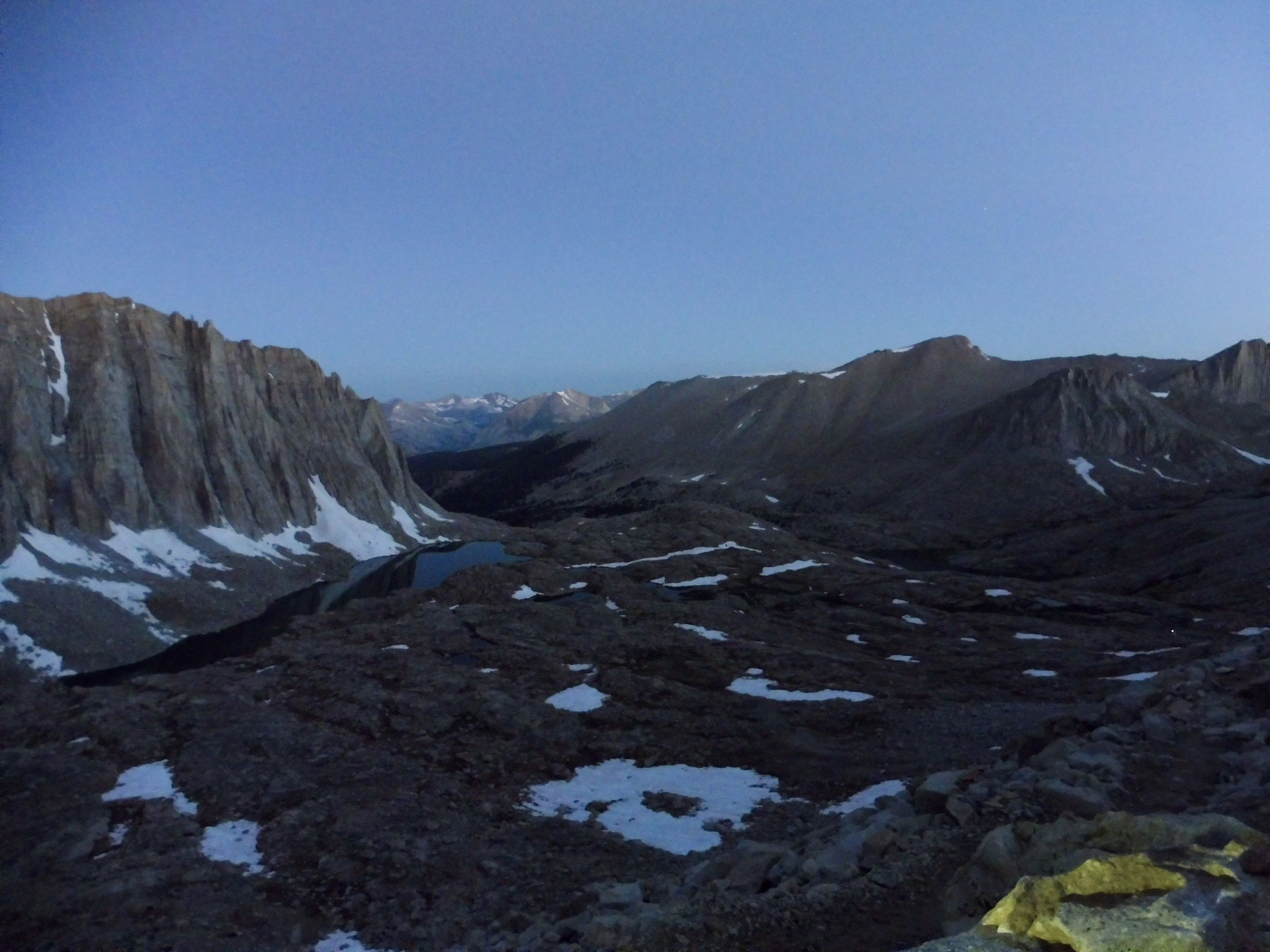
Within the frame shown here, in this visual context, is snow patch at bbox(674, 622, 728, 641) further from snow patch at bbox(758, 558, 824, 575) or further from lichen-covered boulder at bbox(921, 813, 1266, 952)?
lichen-covered boulder at bbox(921, 813, 1266, 952)

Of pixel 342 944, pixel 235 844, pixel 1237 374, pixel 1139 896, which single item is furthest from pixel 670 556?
pixel 1237 374

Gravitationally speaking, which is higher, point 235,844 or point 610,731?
point 235,844

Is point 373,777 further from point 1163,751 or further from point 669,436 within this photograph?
point 669,436

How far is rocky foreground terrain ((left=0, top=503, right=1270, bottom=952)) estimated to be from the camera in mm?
10531

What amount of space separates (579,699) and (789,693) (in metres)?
8.34

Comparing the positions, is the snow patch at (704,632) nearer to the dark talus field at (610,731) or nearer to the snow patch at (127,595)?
the dark talus field at (610,731)

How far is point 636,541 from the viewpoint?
71.8 metres

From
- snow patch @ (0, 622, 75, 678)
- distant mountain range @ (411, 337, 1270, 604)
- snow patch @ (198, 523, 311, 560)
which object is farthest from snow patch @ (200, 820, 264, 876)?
distant mountain range @ (411, 337, 1270, 604)

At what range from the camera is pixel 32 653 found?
125 ft

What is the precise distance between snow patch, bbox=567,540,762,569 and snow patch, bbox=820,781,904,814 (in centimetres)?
4174

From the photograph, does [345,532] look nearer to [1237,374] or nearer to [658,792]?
[658,792]

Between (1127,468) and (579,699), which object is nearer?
(579,699)

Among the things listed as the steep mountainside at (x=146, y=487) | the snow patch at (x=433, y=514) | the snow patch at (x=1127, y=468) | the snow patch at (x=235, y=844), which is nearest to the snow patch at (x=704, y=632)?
the snow patch at (x=235, y=844)

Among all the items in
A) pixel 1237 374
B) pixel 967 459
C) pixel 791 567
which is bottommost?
pixel 791 567
